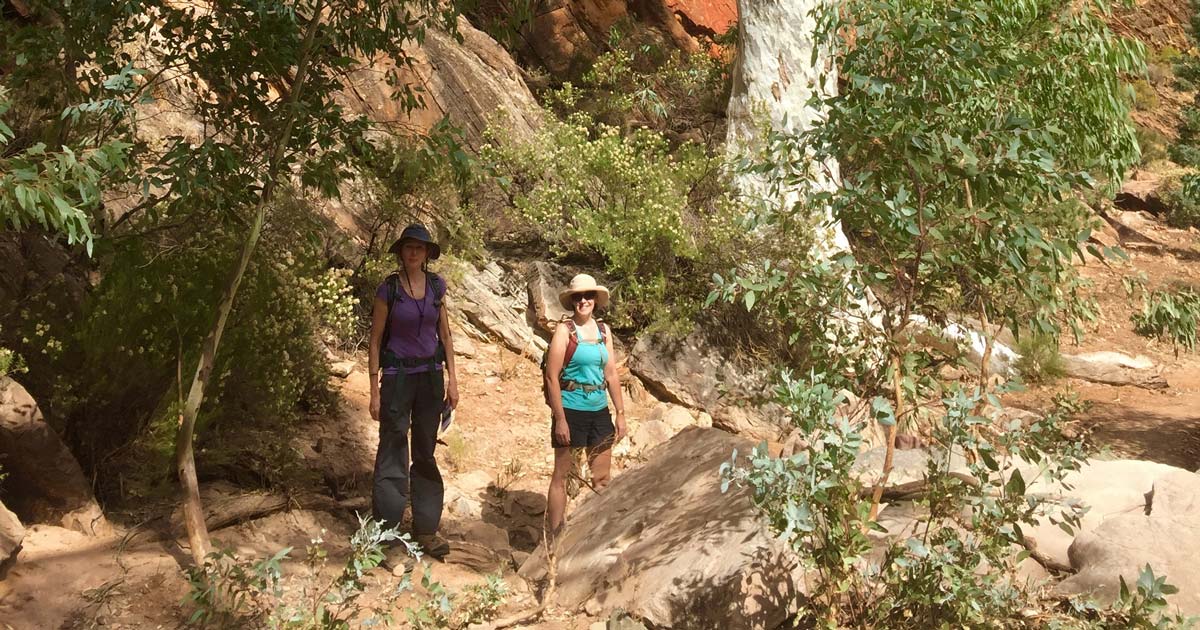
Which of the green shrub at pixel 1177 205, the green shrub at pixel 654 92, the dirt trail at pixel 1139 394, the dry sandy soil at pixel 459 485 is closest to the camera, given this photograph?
the dry sandy soil at pixel 459 485

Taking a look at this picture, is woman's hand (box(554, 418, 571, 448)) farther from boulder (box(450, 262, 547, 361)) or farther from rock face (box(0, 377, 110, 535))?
boulder (box(450, 262, 547, 361))

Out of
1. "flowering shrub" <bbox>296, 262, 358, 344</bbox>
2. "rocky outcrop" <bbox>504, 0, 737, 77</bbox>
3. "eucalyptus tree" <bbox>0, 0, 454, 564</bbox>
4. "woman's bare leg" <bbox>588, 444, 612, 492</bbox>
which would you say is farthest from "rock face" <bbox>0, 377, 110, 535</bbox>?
"rocky outcrop" <bbox>504, 0, 737, 77</bbox>

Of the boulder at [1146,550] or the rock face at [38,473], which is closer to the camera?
the boulder at [1146,550]

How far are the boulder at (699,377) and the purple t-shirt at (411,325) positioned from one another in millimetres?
4098

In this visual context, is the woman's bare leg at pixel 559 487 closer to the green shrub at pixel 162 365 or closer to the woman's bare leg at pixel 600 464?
the woman's bare leg at pixel 600 464

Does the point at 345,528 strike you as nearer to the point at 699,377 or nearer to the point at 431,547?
the point at 431,547

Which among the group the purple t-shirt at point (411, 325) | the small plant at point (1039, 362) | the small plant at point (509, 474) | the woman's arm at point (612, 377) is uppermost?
the purple t-shirt at point (411, 325)

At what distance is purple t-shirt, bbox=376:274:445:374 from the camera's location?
5.04 metres

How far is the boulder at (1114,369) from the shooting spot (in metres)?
12.1

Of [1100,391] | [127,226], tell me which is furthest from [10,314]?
[1100,391]

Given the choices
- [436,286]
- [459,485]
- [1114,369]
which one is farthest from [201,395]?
[1114,369]

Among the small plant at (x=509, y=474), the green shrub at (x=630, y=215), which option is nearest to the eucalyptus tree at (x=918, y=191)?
the small plant at (x=509, y=474)

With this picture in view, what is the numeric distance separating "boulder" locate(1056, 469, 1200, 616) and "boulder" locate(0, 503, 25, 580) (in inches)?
178

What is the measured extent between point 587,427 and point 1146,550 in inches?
112
